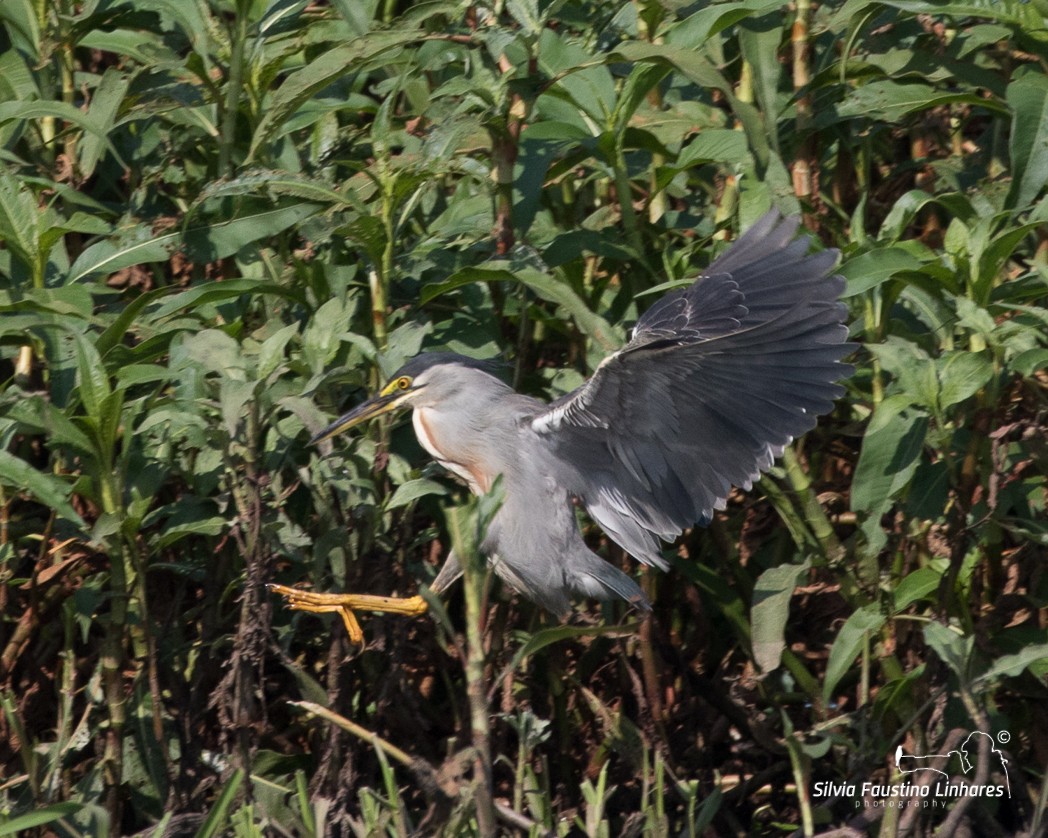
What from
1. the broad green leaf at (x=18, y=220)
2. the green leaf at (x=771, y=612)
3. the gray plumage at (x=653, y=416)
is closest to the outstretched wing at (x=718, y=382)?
the gray plumage at (x=653, y=416)

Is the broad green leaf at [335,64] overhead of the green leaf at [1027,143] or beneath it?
overhead

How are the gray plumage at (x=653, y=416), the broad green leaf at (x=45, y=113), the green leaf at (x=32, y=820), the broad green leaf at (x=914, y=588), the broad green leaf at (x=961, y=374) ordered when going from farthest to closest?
1. the broad green leaf at (x=45, y=113)
2. the broad green leaf at (x=914, y=588)
3. the gray plumage at (x=653, y=416)
4. the broad green leaf at (x=961, y=374)
5. the green leaf at (x=32, y=820)

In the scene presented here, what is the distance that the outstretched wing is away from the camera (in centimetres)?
363

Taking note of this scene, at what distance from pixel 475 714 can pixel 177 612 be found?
155cm

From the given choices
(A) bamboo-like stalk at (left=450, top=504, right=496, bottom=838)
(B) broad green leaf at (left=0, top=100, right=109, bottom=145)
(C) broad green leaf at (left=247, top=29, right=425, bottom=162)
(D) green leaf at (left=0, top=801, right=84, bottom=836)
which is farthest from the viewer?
(B) broad green leaf at (left=0, top=100, right=109, bottom=145)

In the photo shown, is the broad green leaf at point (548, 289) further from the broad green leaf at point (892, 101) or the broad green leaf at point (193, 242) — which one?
the broad green leaf at point (892, 101)

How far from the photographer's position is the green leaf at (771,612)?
12.5ft

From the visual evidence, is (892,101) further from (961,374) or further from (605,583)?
(605,583)

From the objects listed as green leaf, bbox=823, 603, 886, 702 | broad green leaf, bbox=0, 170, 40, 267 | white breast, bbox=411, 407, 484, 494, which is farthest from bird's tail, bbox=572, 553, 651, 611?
broad green leaf, bbox=0, 170, 40, 267

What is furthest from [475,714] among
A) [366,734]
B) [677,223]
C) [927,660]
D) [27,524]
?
[677,223]

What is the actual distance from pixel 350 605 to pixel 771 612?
3.46ft

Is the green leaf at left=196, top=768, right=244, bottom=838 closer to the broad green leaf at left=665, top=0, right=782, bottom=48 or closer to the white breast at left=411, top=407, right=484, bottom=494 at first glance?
the white breast at left=411, top=407, right=484, bottom=494

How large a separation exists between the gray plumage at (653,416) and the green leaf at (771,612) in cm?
24

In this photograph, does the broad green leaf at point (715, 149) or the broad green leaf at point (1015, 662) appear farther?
the broad green leaf at point (715, 149)
